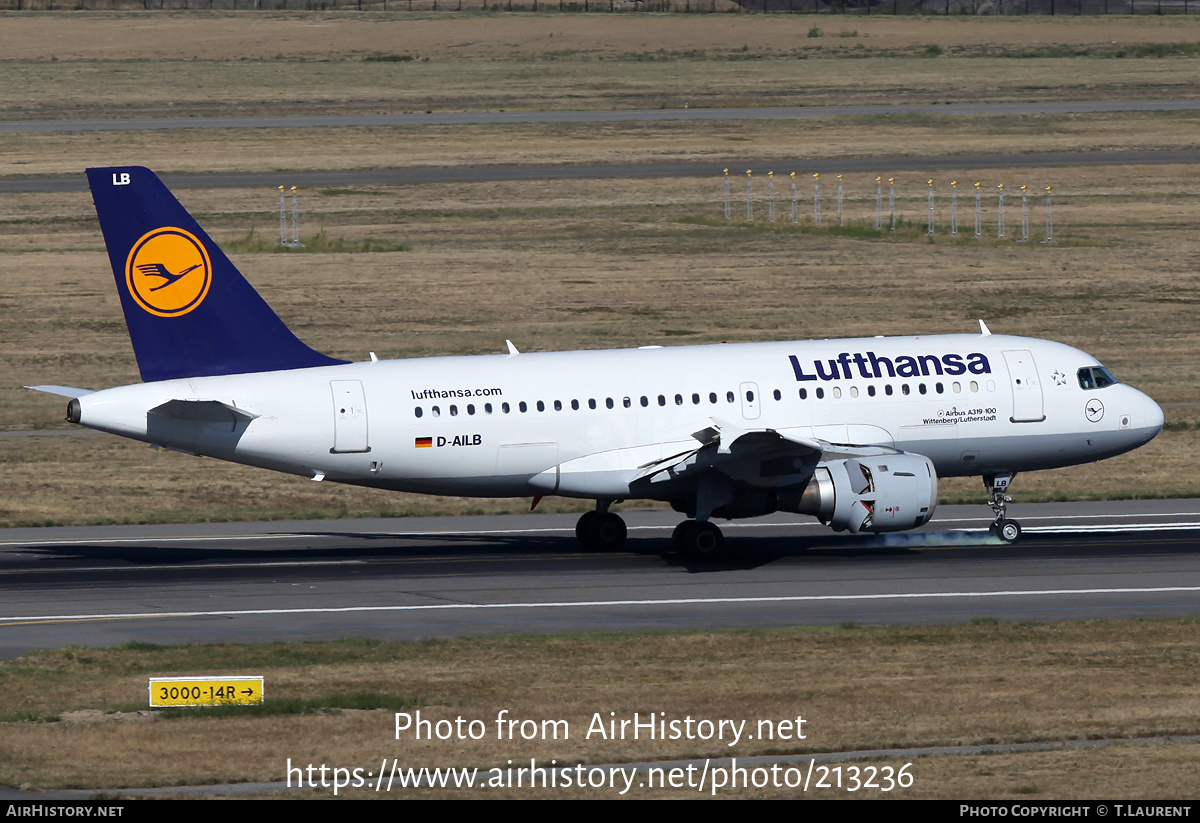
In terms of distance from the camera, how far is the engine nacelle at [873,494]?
35500mm

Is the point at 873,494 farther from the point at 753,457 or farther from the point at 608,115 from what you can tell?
the point at 608,115

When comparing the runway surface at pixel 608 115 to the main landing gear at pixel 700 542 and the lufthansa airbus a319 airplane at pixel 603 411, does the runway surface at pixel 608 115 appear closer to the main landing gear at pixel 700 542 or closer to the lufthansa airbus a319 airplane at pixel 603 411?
the lufthansa airbus a319 airplane at pixel 603 411

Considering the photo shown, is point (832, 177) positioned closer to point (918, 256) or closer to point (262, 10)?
point (918, 256)

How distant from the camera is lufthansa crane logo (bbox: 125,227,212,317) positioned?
118 feet

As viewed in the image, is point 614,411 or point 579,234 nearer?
point 614,411

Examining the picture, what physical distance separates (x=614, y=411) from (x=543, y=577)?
13.1 feet

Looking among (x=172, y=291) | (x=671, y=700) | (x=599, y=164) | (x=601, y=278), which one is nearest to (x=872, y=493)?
(x=671, y=700)

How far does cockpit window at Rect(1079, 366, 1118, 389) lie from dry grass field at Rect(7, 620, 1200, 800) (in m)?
9.92

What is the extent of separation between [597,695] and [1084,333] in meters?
43.0

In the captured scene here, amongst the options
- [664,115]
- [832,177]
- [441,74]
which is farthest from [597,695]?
[441,74]

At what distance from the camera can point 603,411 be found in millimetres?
37562

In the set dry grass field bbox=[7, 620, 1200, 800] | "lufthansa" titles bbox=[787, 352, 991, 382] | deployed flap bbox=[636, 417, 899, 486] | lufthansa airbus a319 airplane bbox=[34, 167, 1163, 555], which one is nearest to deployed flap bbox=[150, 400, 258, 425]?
Result: lufthansa airbus a319 airplane bbox=[34, 167, 1163, 555]

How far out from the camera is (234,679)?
2569 cm

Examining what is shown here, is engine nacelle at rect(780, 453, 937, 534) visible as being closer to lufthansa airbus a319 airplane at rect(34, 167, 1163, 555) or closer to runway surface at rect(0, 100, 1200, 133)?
lufthansa airbus a319 airplane at rect(34, 167, 1163, 555)
